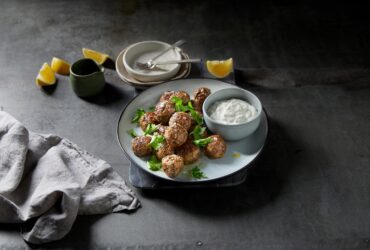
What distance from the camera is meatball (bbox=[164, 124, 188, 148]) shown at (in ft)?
3.94

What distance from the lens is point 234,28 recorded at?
1.86 m

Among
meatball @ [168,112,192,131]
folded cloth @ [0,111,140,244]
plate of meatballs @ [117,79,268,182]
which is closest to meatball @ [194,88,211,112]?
plate of meatballs @ [117,79,268,182]

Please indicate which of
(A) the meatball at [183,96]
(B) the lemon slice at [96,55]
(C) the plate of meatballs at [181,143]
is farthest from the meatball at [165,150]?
(B) the lemon slice at [96,55]

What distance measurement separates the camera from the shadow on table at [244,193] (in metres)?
1.18

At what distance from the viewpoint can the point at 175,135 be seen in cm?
120

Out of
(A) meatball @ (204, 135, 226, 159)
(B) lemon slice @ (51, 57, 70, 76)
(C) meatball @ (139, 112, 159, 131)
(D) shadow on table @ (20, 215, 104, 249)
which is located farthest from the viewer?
(B) lemon slice @ (51, 57, 70, 76)

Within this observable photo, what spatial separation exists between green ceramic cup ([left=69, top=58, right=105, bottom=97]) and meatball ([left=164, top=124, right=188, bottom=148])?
0.41m

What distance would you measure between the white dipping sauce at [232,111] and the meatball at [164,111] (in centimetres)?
11

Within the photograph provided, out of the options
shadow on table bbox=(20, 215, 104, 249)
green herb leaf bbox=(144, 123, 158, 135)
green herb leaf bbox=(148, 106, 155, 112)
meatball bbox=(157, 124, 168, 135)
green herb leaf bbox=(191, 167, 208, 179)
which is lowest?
shadow on table bbox=(20, 215, 104, 249)

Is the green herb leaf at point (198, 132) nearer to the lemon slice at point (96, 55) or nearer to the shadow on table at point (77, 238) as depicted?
the shadow on table at point (77, 238)

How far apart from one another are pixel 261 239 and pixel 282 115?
0.48 metres

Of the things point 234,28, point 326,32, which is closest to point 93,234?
point 234,28

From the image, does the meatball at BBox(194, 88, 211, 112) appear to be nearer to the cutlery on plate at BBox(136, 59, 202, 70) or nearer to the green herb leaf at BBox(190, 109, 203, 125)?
the green herb leaf at BBox(190, 109, 203, 125)

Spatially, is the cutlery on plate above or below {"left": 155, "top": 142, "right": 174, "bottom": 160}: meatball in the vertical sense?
below
